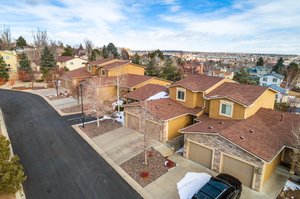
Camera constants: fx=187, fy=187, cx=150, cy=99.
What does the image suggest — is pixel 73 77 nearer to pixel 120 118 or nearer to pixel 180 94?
pixel 120 118

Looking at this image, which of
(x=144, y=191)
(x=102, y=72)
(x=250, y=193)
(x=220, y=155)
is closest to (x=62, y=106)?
(x=102, y=72)

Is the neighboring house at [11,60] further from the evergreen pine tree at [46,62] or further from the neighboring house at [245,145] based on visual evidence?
the neighboring house at [245,145]

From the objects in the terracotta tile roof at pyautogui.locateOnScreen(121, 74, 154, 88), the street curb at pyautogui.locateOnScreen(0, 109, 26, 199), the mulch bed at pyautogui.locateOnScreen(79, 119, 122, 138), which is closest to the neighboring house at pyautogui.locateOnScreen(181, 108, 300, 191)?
the mulch bed at pyautogui.locateOnScreen(79, 119, 122, 138)

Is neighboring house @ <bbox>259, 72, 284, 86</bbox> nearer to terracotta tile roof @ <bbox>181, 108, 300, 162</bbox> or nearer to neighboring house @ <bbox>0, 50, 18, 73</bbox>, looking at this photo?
terracotta tile roof @ <bbox>181, 108, 300, 162</bbox>

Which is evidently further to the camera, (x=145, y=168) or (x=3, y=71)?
(x=3, y=71)

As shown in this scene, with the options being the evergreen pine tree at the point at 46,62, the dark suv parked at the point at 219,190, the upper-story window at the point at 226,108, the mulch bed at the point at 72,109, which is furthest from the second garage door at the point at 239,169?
the evergreen pine tree at the point at 46,62

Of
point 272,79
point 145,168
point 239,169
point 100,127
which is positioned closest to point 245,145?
point 239,169

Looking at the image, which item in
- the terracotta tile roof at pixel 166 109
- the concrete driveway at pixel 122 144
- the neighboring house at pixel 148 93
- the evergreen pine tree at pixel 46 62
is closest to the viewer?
the concrete driveway at pixel 122 144
